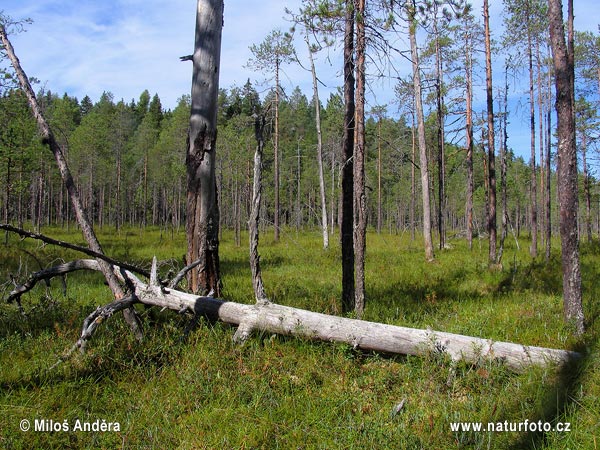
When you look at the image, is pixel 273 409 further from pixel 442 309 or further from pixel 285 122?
pixel 285 122

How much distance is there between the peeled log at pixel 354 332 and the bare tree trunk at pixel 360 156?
1082mm

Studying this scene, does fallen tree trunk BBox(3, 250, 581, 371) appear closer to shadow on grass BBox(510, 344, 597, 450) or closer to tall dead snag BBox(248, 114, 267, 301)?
shadow on grass BBox(510, 344, 597, 450)

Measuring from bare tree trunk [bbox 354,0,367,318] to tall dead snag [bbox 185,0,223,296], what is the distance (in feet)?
6.19

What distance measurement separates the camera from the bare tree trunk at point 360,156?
5.27m

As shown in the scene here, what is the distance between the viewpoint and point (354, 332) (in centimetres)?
424

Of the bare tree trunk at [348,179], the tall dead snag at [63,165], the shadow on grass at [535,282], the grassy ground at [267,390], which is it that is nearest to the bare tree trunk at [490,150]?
the shadow on grass at [535,282]

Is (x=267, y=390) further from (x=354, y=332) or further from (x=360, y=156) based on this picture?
(x=360, y=156)

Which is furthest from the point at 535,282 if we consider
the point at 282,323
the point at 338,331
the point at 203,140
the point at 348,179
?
the point at 203,140

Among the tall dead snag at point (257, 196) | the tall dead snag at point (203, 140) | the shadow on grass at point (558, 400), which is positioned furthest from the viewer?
the tall dead snag at point (203, 140)

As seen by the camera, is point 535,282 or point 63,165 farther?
point 535,282

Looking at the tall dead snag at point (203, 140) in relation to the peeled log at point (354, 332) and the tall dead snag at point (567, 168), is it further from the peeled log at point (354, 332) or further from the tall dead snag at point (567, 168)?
the tall dead snag at point (567, 168)

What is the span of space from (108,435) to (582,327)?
521 centimetres

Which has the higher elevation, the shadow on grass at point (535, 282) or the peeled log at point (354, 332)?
the peeled log at point (354, 332)

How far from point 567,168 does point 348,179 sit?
2.79 meters
